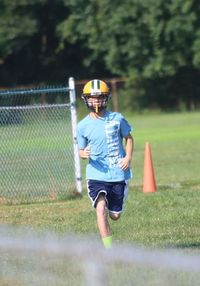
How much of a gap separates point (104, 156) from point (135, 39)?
131 feet

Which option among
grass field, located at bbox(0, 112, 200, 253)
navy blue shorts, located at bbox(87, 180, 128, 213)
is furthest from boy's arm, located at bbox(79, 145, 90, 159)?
grass field, located at bbox(0, 112, 200, 253)

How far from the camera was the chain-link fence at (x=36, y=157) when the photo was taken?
43.3 feet

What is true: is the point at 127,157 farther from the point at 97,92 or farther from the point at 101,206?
the point at 97,92

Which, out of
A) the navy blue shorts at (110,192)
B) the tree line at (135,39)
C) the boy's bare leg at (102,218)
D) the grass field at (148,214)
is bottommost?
the tree line at (135,39)

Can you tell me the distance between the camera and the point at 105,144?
26.3 ft

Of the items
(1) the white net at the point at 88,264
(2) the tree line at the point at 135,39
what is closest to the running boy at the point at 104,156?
(1) the white net at the point at 88,264

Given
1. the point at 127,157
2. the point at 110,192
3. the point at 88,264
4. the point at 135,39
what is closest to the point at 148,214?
the point at 110,192

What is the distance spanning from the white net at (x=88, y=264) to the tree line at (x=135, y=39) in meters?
42.7

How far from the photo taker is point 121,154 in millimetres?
8078

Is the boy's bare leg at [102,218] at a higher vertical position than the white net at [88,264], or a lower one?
lower

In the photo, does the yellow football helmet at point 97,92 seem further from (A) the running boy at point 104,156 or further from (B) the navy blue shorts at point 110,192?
(B) the navy blue shorts at point 110,192

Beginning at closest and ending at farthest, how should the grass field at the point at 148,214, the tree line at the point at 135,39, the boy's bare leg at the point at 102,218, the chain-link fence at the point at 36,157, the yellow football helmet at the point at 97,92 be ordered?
1. the yellow football helmet at the point at 97,92
2. the boy's bare leg at the point at 102,218
3. the grass field at the point at 148,214
4. the chain-link fence at the point at 36,157
5. the tree line at the point at 135,39

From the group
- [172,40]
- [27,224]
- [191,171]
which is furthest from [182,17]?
[27,224]

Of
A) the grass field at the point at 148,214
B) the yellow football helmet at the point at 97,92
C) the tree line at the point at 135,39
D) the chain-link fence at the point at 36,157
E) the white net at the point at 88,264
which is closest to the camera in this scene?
the white net at the point at 88,264
